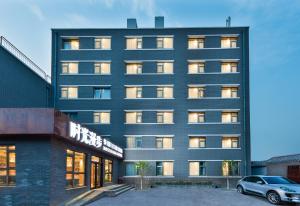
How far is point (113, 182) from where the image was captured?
3014cm

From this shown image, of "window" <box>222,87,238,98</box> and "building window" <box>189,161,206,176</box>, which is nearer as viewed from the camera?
"building window" <box>189,161,206,176</box>

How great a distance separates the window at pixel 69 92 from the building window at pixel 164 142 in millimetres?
9717

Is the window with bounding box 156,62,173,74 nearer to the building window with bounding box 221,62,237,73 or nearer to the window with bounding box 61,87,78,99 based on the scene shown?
the building window with bounding box 221,62,237,73

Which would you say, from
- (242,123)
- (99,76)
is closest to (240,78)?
(242,123)

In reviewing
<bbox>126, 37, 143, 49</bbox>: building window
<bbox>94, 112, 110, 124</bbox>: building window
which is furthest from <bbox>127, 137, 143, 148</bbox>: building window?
<bbox>126, 37, 143, 49</bbox>: building window

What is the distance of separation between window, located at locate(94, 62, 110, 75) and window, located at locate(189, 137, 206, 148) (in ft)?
37.5

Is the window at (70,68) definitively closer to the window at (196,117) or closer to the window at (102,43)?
the window at (102,43)

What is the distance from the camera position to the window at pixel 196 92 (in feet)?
116

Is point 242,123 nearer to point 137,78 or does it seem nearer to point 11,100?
point 137,78

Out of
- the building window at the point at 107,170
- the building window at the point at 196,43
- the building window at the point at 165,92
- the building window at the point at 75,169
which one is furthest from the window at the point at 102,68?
the building window at the point at 75,169

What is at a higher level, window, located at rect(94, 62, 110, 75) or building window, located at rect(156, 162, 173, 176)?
window, located at rect(94, 62, 110, 75)

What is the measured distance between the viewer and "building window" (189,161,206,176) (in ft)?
112

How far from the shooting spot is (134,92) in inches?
1396

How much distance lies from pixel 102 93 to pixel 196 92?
993 cm
